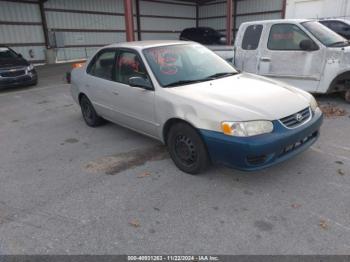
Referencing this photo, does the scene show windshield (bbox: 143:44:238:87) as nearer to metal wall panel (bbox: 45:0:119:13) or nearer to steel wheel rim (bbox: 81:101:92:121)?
steel wheel rim (bbox: 81:101:92:121)

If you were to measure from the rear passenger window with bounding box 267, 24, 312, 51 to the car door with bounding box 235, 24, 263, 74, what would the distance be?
12.4 inches

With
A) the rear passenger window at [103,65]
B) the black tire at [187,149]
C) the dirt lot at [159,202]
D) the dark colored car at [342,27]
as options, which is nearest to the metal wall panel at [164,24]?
the dark colored car at [342,27]

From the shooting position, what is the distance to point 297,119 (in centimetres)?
334

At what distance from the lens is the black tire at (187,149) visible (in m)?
3.40

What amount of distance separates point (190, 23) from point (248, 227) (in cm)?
2397

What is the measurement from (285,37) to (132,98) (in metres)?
4.07

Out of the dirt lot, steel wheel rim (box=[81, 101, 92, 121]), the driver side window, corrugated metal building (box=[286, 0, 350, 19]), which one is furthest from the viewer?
corrugated metal building (box=[286, 0, 350, 19])

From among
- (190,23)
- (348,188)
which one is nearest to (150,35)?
(190,23)

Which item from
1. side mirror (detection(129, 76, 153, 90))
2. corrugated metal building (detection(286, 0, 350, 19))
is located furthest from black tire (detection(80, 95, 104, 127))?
corrugated metal building (detection(286, 0, 350, 19))

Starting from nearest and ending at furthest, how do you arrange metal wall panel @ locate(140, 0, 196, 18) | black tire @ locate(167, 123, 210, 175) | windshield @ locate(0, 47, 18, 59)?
black tire @ locate(167, 123, 210, 175) < windshield @ locate(0, 47, 18, 59) < metal wall panel @ locate(140, 0, 196, 18)

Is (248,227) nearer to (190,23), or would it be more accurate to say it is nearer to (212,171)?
(212,171)

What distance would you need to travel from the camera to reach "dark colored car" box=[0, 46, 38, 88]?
9.65 meters

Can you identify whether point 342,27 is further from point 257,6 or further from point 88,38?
point 88,38

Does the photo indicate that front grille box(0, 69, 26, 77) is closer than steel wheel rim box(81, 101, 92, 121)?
No
